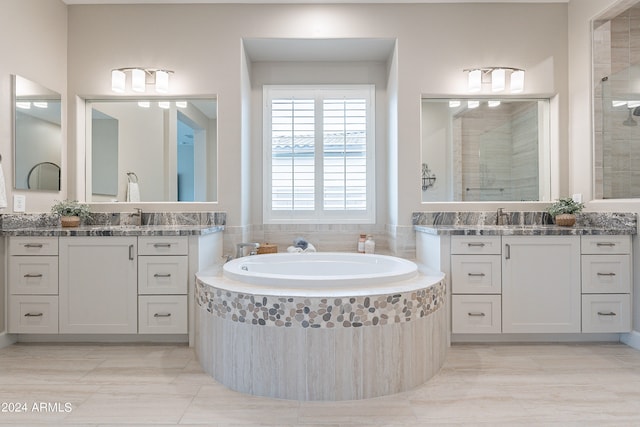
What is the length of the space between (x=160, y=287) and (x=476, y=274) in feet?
7.07

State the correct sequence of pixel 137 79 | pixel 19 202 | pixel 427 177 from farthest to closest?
1. pixel 427 177
2. pixel 137 79
3. pixel 19 202

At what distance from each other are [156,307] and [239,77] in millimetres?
1914

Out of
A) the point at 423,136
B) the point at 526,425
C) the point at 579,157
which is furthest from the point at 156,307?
the point at 579,157

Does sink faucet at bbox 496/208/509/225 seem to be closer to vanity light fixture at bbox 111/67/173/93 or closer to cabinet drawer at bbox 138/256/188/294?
cabinet drawer at bbox 138/256/188/294

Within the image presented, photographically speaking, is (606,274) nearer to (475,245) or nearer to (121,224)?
(475,245)

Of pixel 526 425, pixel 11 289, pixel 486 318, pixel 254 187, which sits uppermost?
pixel 254 187

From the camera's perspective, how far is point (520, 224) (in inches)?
123

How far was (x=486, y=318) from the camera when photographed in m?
2.57

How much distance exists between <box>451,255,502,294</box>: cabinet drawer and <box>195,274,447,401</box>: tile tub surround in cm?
71

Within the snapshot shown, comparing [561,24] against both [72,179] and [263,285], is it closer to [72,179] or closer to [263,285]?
[263,285]

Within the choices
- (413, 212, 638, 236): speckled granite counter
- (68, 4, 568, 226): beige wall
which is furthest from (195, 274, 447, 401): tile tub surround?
(68, 4, 568, 226): beige wall

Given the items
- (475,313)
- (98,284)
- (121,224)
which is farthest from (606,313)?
(121,224)

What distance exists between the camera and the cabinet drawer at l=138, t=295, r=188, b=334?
256 cm

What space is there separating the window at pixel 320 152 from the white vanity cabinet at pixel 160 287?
111 cm
